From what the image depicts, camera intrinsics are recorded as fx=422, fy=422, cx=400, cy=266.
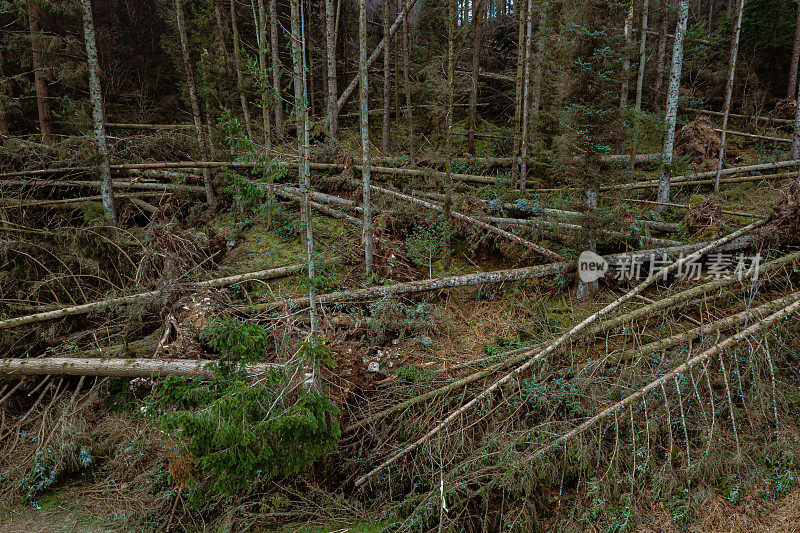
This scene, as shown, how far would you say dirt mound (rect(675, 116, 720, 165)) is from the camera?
13906 millimetres

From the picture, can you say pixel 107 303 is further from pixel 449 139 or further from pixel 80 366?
pixel 449 139

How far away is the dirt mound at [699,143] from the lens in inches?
547

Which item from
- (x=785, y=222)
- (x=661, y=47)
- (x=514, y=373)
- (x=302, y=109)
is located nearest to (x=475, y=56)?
(x=661, y=47)

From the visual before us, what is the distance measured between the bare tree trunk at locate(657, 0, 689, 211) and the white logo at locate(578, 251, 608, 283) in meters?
4.88

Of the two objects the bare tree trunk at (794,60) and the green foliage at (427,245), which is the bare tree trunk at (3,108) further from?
the bare tree trunk at (794,60)

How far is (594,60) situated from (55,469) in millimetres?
9675

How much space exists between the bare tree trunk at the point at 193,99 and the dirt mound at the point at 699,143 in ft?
49.6

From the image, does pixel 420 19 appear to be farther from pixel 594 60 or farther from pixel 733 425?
pixel 733 425

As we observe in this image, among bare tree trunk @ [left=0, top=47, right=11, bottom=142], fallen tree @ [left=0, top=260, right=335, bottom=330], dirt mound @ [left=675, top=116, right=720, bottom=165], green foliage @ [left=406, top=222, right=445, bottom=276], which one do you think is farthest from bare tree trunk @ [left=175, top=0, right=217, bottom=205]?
dirt mound @ [left=675, top=116, right=720, bottom=165]

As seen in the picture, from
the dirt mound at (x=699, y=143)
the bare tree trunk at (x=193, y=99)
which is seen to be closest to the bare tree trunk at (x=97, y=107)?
the bare tree trunk at (x=193, y=99)

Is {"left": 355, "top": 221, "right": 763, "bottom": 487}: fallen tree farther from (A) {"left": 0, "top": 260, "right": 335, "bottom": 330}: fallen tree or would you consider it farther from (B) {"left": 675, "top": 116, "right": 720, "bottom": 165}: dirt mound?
(B) {"left": 675, "top": 116, "right": 720, "bottom": 165}: dirt mound

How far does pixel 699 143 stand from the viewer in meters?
14.1

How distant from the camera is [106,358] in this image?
21.8ft

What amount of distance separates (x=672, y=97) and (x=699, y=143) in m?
4.95
